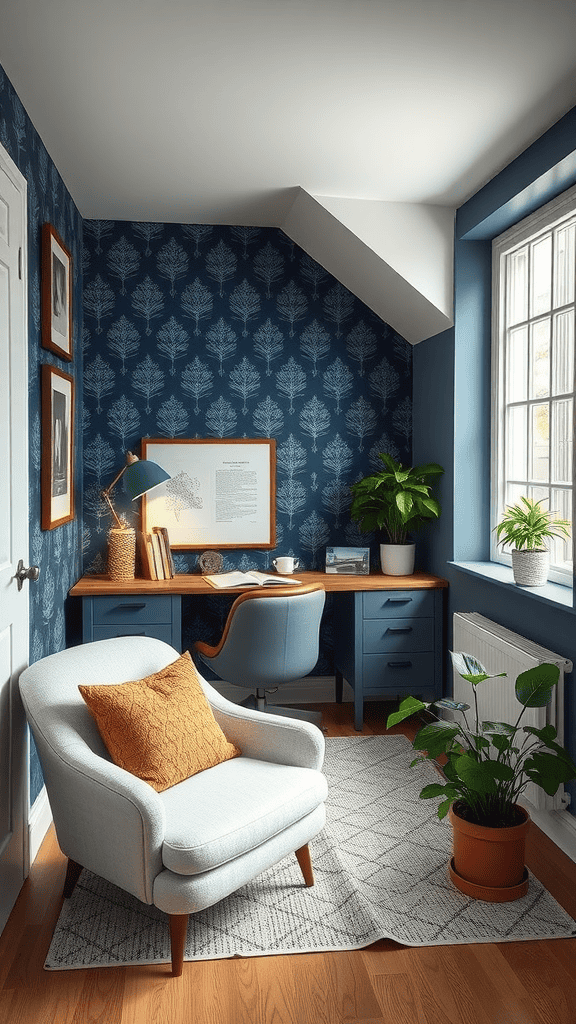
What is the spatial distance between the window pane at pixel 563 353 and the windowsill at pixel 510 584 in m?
0.77

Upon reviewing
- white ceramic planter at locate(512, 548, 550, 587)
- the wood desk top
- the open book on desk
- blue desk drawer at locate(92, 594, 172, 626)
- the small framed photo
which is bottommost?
blue desk drawer at locate(92, 594, 172, 626)

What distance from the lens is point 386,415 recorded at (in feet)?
14.3

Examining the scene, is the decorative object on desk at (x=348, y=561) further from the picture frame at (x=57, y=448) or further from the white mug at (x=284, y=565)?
the picture frame at (x=57, y=448)

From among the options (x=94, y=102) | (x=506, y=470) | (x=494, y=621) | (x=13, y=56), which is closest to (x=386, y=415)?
(x=506, y=470)

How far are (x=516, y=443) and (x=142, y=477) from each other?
174 cm

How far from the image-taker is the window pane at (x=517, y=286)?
3.48 meters

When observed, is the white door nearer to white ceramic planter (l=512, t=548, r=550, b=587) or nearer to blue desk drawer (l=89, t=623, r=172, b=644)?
blue desk drawer (l=89, t=623, r=172, b=644)

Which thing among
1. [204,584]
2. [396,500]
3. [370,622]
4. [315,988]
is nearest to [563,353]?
[396,500]

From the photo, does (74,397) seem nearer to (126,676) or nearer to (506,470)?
(126,676)

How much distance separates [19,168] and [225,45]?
799 millimetres

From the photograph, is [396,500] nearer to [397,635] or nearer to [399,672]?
[397,635]

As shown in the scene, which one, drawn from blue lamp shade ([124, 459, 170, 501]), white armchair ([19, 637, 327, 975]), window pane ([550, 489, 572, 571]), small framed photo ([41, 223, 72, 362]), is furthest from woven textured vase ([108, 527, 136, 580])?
window pane ([550, 489, 572, 571])

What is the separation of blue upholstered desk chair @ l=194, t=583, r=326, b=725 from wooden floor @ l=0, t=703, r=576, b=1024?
1393 mm

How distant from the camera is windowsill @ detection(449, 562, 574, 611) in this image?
9.05 feet
